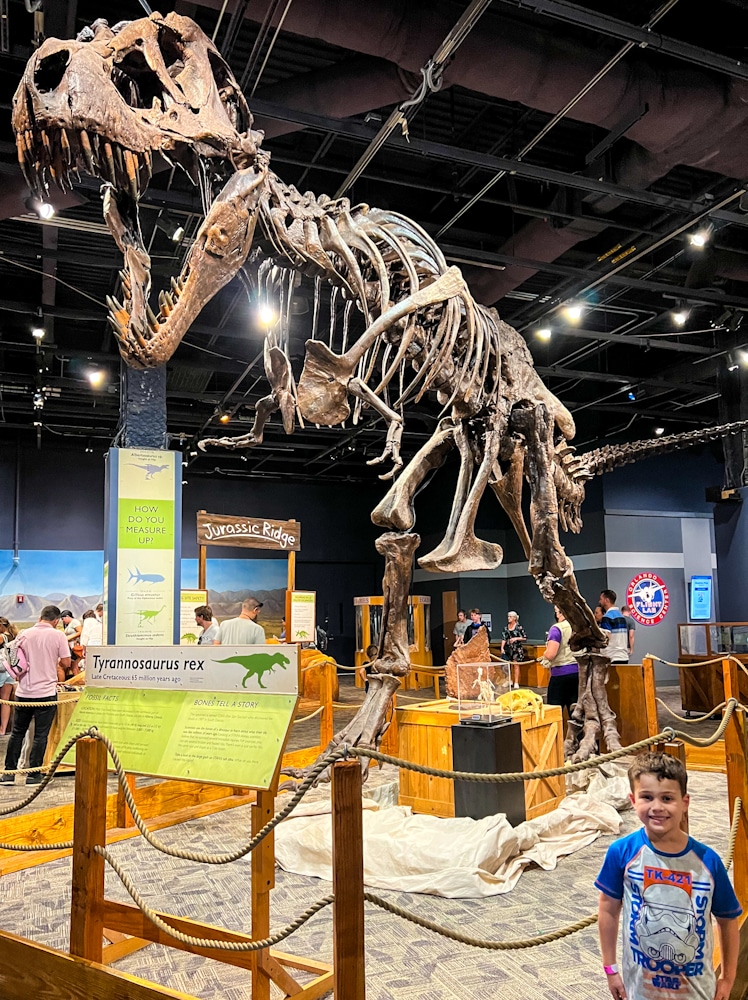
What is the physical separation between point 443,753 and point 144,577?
4173mm

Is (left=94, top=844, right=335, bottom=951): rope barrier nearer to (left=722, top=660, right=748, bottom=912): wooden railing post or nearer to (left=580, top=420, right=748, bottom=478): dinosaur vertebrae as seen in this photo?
(left=722, top=660, right=748, bottom=912): wooden railing post

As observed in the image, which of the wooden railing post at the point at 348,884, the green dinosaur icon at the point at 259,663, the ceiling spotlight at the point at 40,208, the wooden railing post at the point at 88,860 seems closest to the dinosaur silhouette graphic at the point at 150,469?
the ceiling spotlight at the point at 40,208

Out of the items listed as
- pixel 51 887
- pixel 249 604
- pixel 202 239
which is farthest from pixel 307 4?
pixel 51 887

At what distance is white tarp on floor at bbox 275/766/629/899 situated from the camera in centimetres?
411

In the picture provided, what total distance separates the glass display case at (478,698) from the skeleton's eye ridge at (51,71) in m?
A: 4.19

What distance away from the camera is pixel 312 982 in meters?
3.03

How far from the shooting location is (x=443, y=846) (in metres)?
4.35

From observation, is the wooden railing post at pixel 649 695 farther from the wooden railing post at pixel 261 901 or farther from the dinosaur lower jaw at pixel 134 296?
the dinosaur lower jaw at pixel 134 296

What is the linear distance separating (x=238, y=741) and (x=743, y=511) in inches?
407

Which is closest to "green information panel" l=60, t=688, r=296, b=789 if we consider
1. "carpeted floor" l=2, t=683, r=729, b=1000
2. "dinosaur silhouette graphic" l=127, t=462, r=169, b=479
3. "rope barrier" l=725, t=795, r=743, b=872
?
"carpeted floor" l=2, t=683, r=729, b=1000

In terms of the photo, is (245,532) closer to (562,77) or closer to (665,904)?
(562,77)

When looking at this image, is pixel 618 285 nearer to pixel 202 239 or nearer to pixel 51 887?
pixel 202 239

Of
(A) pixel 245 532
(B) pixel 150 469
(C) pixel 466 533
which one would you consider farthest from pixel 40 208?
(A) pixel 245 532

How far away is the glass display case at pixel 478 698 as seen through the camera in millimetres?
5242
